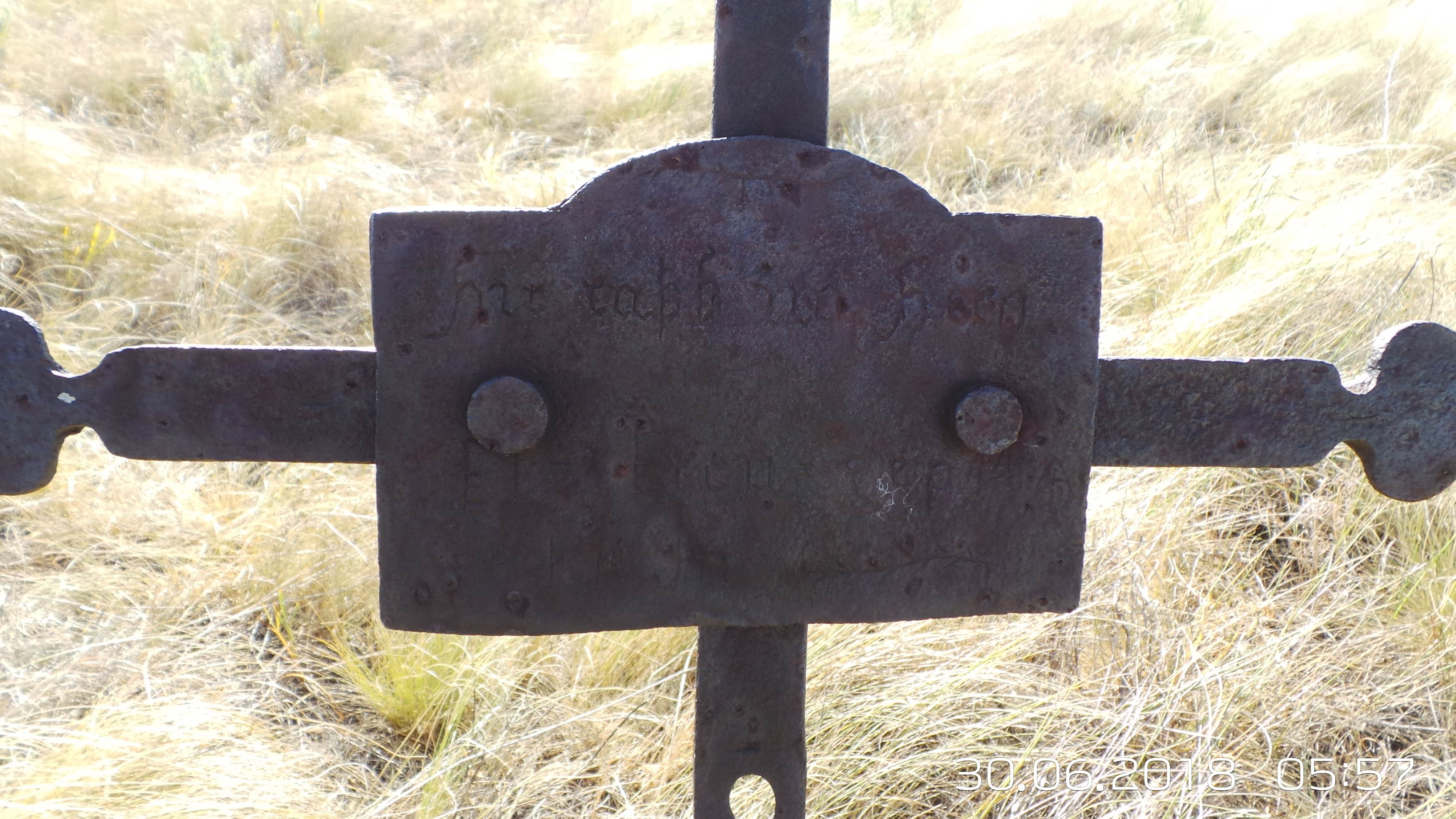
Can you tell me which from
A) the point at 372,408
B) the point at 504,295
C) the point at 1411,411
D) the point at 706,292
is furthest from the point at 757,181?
the point at 1411,411

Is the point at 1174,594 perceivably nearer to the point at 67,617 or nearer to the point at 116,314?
the point at 67,617

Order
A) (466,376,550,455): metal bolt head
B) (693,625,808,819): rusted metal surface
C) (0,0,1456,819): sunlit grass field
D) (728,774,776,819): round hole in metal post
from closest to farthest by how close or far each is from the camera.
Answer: (466,376,550,455): metal bolt head < (693,625,808,819): rusted metal surface < (728,774,776,819): round hole in metal post < (0,0,1456,819): sunlit grass field

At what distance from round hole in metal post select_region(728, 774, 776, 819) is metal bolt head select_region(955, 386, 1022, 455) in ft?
2.44

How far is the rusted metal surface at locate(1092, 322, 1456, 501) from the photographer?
84cm

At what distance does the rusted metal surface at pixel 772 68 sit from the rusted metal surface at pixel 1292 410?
0.33m

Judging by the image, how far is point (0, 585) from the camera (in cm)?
209

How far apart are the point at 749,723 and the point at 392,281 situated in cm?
49

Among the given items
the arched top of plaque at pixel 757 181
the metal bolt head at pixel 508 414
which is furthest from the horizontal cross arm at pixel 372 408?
the arched top of plaque at pixel 757 181

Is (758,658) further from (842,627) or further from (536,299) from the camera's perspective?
(842,627)

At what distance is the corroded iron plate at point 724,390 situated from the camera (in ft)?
2.50

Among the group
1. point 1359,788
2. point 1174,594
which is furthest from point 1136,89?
point 1359,788

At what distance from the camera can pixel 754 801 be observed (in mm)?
1381

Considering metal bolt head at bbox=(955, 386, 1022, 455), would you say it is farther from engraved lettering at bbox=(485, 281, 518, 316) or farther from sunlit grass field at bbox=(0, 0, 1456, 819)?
sunlit grass field at bbox=(0, 0, 1456, 819)
